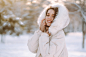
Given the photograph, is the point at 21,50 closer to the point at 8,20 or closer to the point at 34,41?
the point at 8,20

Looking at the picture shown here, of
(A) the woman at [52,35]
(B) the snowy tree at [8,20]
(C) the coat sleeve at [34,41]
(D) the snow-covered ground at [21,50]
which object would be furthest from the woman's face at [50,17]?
(B) the snowy tree at [8,20]

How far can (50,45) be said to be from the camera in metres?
1.88

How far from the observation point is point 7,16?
44.5 feet

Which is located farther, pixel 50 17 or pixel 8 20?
pixel 8 20

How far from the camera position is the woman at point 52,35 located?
188 cm

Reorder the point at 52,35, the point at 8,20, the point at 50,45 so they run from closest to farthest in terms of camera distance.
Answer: the point at 50,45
the point at 52,35
the point at 8,20

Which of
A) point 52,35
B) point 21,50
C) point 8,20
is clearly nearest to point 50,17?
point 52,35

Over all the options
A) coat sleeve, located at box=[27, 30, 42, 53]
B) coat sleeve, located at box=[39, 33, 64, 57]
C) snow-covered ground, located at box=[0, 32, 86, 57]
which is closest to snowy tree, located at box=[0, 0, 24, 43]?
snow-covered ground, located at box=[0, 32, 86, 57]

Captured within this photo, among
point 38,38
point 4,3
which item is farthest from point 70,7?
point 38,38

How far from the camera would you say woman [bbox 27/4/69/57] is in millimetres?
1880

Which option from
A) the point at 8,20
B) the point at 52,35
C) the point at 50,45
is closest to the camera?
the point at 50,45

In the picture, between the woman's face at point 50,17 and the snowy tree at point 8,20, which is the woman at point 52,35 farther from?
the snowy tree at point 8,20

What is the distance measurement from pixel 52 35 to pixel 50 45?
19 cm

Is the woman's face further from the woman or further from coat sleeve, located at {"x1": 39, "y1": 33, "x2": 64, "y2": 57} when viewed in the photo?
coat sleeve, located at {"x1": 39, "y1": 33, "x2": 64, "y2": 57}
